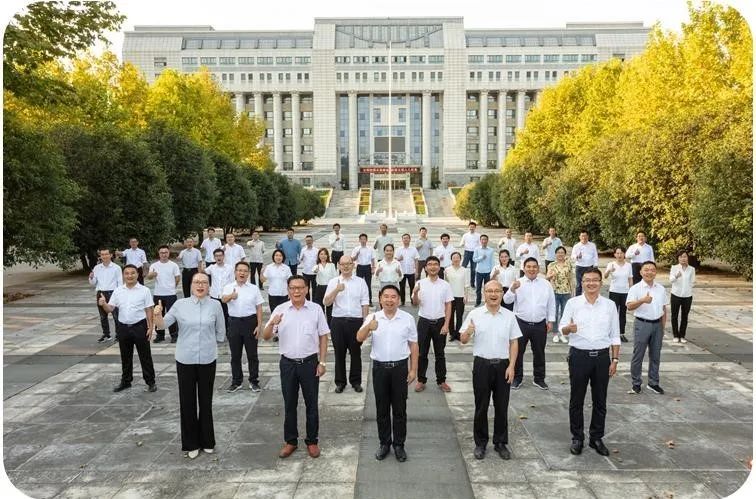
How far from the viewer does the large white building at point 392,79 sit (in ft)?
363

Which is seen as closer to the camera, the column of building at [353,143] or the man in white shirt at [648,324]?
the man in white shirt at [648,324]

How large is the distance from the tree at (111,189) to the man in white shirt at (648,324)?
19971mm

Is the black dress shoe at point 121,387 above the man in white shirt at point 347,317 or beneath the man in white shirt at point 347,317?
beneath

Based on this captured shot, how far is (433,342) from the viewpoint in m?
8.76

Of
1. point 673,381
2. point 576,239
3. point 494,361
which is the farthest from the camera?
point 576,239

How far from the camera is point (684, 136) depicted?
21000 millimetres

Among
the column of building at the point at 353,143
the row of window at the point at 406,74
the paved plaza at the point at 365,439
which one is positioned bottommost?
the paved plaza at the point at 365,439

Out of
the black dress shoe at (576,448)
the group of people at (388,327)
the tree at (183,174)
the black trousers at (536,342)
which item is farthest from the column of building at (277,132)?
the black dress shoe at (576,448)

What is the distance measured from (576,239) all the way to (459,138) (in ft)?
277

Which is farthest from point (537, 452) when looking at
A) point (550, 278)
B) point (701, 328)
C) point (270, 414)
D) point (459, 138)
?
point (459, 138)

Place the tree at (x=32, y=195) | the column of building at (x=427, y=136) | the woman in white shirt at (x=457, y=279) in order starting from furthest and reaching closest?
1. the column of building at (x=427, y=136)
2. the tree at (x=32, y=195)
3. the woman in white shirt at (x=457, y=279)

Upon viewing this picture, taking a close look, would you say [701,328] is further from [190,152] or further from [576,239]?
[190,152]

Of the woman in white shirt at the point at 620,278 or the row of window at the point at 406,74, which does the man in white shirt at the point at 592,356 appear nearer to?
the woman in white shirt at the point at 620,278

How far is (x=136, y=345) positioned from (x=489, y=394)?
209 inches
